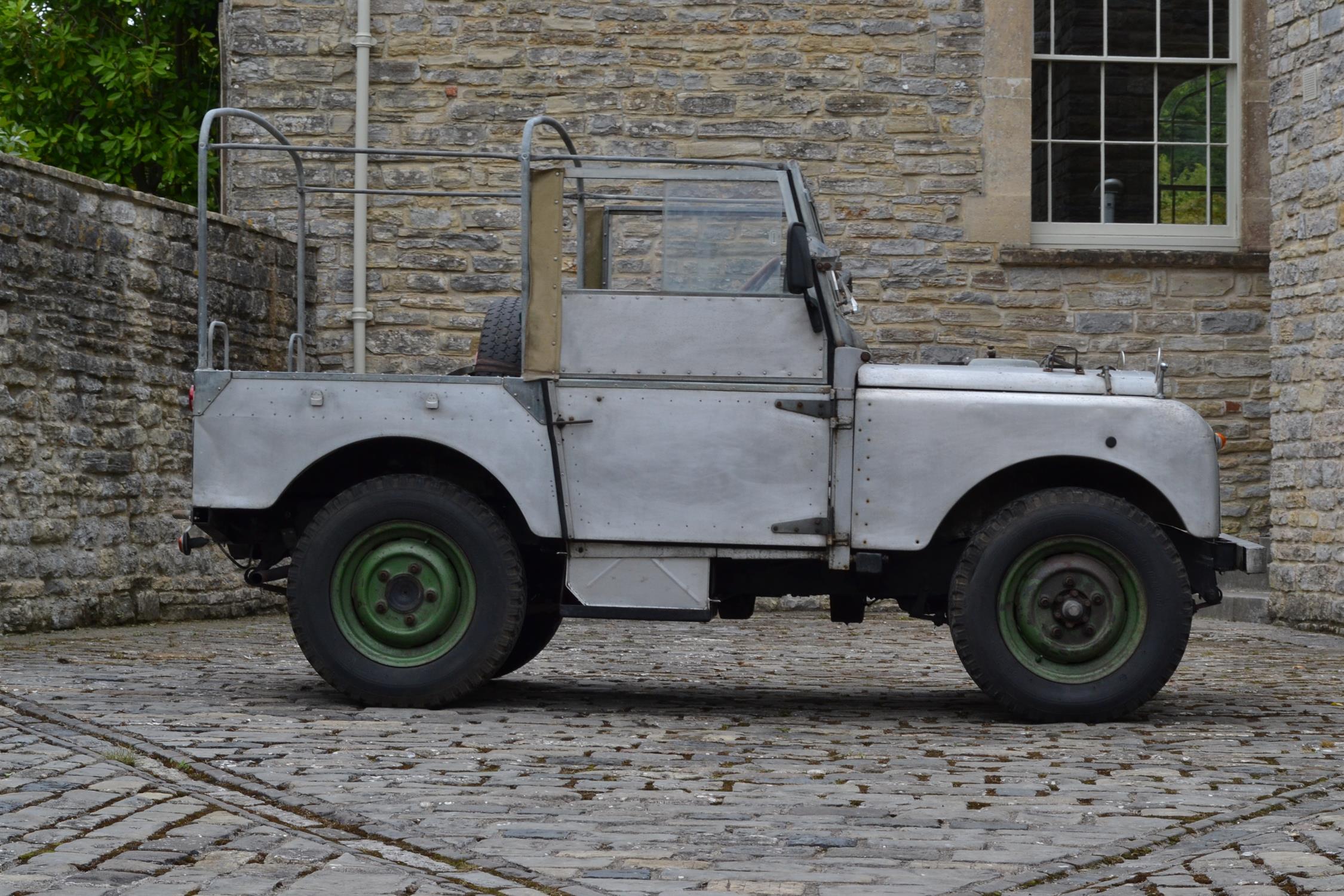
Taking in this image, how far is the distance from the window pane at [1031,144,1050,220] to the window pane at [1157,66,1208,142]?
892 millimetres

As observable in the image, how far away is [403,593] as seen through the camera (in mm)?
7023

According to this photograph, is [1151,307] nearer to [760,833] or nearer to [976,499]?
[976,499]

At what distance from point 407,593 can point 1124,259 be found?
8201mm

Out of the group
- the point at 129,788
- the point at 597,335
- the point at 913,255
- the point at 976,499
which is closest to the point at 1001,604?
the point at 976,499

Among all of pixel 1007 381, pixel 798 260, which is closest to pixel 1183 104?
pixel 1007 381

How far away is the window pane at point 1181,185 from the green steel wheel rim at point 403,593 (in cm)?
866

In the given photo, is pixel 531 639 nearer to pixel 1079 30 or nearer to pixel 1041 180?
pixel 1041 180

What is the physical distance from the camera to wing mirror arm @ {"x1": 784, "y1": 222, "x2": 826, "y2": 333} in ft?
22.2

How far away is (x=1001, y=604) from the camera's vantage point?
6.82 m

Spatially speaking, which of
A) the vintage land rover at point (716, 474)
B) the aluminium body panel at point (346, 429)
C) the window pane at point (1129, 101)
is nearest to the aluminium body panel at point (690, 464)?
the vintage land rover at point (716, 474)

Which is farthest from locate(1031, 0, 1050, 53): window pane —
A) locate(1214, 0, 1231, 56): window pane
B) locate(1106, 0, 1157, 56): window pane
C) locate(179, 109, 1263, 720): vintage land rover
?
locate(179, 109, 1263, 720): vintage land rover

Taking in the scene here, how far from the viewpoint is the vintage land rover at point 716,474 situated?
6.81m

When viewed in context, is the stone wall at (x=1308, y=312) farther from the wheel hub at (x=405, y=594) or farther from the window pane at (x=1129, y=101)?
the wheel hub at (x=405, y=594)

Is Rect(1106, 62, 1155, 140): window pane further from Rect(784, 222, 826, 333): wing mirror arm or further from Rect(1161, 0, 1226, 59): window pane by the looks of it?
Rect(784, 222, 826, 333): wing mirror arm
